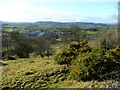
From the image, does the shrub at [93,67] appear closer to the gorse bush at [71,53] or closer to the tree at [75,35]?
the gorse bush at [71,53]

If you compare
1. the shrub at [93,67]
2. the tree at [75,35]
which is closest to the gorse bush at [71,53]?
the shrub at [93,67]

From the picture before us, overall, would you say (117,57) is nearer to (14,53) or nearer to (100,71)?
(100,71)

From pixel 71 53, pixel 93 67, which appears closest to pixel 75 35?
pixel 71 53

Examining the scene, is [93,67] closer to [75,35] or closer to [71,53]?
[71,53]

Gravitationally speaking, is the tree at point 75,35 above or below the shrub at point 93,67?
above

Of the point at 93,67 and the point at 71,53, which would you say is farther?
the point at 71,53

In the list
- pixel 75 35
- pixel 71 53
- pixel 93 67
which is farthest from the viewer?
pixel 75 35

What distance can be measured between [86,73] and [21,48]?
17018 millimetres

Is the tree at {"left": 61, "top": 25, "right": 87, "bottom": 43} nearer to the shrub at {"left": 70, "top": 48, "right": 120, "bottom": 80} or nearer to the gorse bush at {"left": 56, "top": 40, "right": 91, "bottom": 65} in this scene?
the gorse bush at {"left": 56, "top": 40, "right": 91, "bottom": 65}

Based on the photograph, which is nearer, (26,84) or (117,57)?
(26,84)

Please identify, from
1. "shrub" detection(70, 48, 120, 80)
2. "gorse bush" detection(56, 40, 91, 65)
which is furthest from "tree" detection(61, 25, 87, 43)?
"shrub" detection(70, 48, 120, 80)

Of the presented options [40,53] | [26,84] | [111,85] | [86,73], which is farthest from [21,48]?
[111,85]

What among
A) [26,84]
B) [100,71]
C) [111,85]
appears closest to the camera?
[111,85]

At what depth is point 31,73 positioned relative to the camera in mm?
8164
